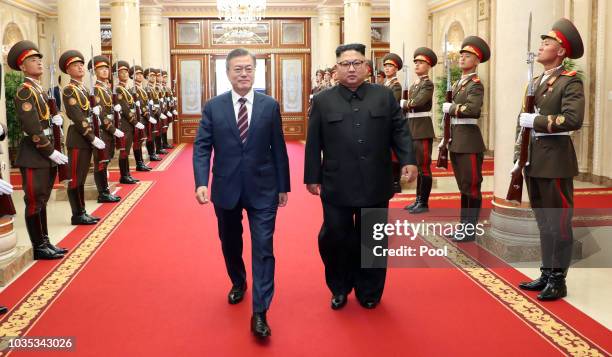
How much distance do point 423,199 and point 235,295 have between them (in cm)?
358

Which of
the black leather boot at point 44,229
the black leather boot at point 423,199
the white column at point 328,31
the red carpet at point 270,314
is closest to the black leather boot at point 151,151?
the white column at point 328,31

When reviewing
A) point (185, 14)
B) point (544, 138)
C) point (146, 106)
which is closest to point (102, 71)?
point (146, 106)

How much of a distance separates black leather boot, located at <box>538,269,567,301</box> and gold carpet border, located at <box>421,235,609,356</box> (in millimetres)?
117

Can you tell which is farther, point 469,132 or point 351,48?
point 469,132

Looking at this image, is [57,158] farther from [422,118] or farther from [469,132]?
[422,118]

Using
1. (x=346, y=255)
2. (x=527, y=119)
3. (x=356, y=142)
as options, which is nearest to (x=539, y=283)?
(x=527, y=119)

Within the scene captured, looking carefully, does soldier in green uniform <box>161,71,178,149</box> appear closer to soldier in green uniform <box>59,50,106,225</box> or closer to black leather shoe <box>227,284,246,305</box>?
soldier in green uniform <box>59,50,106,225</box>

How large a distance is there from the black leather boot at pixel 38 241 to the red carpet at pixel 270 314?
0.20 m

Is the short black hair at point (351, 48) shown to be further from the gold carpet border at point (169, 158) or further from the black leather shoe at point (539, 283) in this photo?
the gold carpet border at point (169, 158)

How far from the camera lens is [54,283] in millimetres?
4699

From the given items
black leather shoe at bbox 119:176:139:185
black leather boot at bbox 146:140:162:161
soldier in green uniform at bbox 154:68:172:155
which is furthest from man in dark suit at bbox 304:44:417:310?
soldier in green uniform at bbox 154:68:172:155

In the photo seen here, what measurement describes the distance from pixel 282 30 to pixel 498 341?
55.5 ft

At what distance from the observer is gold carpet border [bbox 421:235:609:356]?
3418 mm

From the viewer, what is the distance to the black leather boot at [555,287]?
13.7 feet
